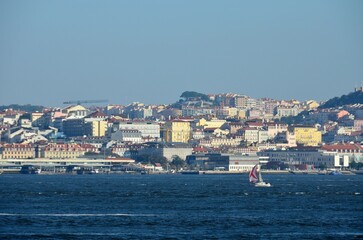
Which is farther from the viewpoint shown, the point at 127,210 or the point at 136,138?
the point at 136,138

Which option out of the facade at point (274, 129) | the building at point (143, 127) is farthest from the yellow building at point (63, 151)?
the facade at point (274, 129)

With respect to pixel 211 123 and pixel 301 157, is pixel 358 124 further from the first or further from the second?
pixel 301 157

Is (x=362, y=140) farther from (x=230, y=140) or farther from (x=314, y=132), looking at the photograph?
(x=230, y=140)

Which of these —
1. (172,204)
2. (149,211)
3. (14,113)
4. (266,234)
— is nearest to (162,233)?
(266,234)

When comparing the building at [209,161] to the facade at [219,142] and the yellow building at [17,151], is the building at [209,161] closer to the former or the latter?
the yellow building at [17,151]

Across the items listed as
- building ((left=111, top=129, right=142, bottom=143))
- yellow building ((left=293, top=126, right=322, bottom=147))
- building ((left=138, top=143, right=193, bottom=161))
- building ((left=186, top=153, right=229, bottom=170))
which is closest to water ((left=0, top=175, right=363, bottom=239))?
building ((left=186, top=153, right=229, bottom=170))
